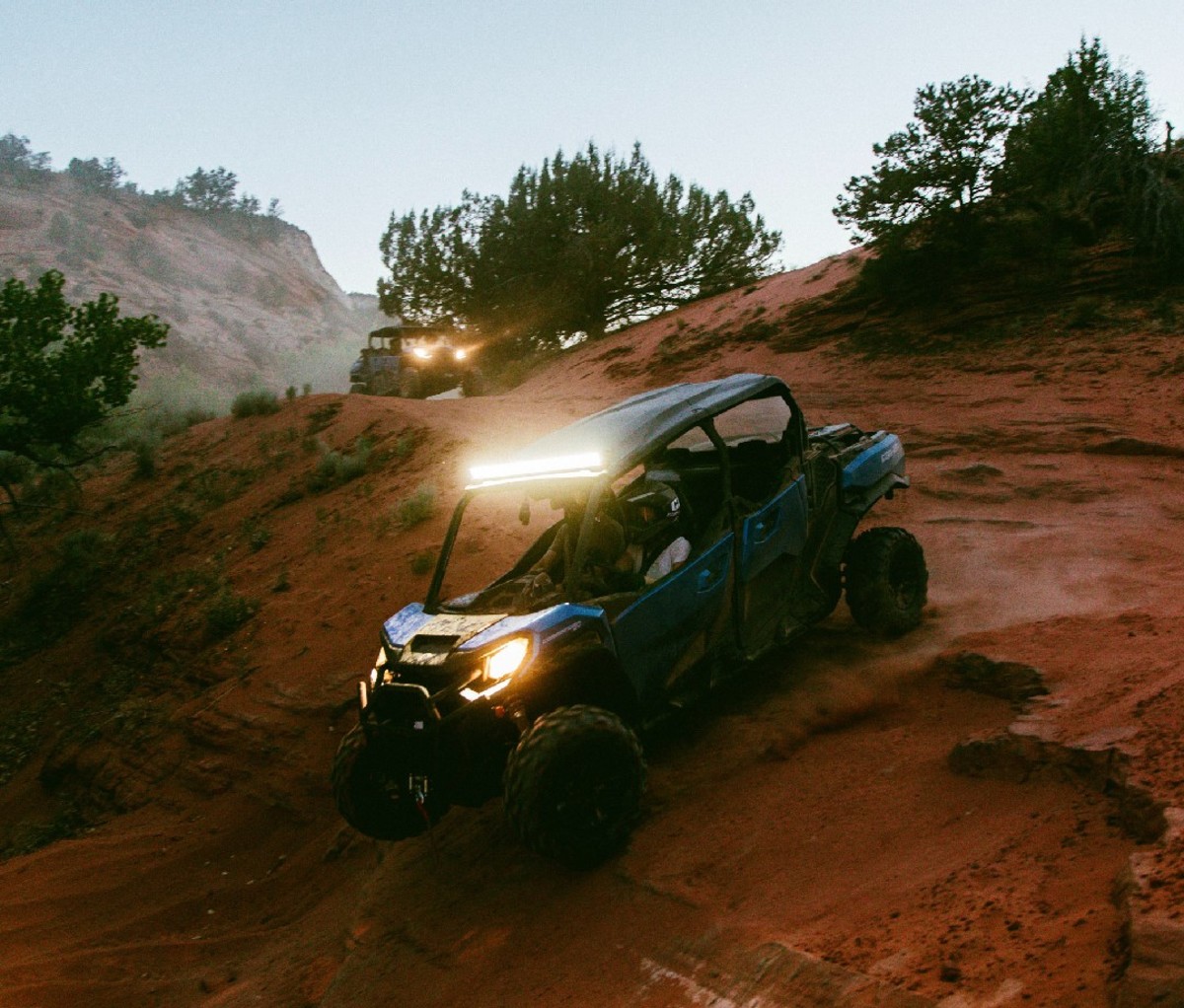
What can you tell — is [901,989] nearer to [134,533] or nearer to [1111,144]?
[134,533]

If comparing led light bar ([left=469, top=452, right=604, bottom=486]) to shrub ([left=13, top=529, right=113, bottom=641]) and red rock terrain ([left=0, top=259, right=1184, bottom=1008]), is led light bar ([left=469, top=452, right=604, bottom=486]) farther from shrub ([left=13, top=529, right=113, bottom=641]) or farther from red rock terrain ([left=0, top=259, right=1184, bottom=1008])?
shrub ([left=13, top=529, right=113, bottom=641])

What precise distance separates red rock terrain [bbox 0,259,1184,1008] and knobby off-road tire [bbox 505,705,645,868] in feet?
0.75

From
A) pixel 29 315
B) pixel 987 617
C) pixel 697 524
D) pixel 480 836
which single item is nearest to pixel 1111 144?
pixel 987 617

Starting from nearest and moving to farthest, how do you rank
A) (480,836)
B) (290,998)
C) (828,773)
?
(290,998) → (828,773) → (480,836)

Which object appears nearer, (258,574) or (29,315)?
(258,574)

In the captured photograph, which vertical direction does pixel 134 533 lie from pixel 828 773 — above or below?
above

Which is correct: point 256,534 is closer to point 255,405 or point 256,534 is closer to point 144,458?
point 144,458

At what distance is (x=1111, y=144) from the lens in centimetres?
1533

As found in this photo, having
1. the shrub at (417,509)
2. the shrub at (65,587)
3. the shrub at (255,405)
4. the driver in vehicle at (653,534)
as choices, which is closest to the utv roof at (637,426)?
the driver in vehicle at (653,534)

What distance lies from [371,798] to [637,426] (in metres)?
2.49

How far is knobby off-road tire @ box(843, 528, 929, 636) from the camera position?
6.16 m

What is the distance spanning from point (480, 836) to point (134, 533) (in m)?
11.1

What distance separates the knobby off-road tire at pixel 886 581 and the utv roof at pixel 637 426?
1.19 meters

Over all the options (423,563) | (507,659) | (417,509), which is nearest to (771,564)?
(507,659)
